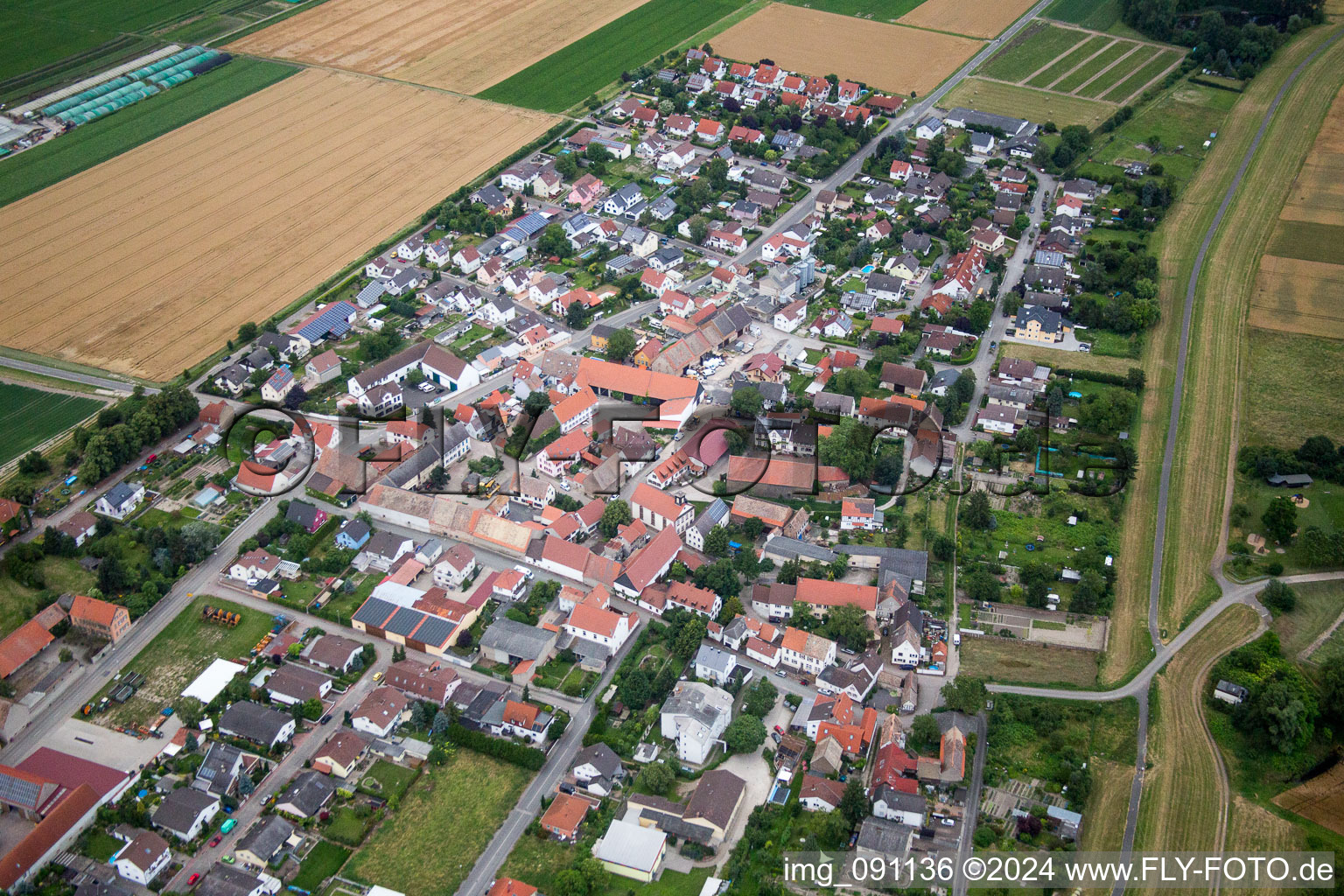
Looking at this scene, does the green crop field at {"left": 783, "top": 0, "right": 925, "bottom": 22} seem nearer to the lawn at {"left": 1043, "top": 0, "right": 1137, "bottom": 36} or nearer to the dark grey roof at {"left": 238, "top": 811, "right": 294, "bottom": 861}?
the lawn at {"left": 1043, "top": 0, "right": 1137, "bottom": 36}

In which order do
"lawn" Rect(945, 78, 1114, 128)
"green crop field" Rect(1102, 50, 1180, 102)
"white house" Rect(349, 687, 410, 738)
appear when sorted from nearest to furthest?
"white house" Rect(349, 687, 410, 738)
"lawn" Rect(945, 78, 1114, 128)
"green crop field" Rect(1102, 50, 1180, 102)

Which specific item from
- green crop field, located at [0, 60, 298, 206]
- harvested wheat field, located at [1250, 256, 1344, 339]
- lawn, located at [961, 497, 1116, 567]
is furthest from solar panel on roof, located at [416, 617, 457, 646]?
green crop field, located at [0, 60, 298, 206]

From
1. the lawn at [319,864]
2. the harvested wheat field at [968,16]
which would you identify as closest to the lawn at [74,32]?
the harvested wheat field at [968,16]

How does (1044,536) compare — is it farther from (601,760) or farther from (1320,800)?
(601,760)

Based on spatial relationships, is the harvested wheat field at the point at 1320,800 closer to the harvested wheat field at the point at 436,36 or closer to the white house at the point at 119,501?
the white house at the point at 119,501

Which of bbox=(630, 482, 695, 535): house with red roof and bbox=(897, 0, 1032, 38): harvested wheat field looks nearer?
bbox=(630, 482, 695, 535): house with red roof

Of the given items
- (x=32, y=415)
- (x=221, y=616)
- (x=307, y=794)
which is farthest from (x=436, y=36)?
(x=307, y=794)
